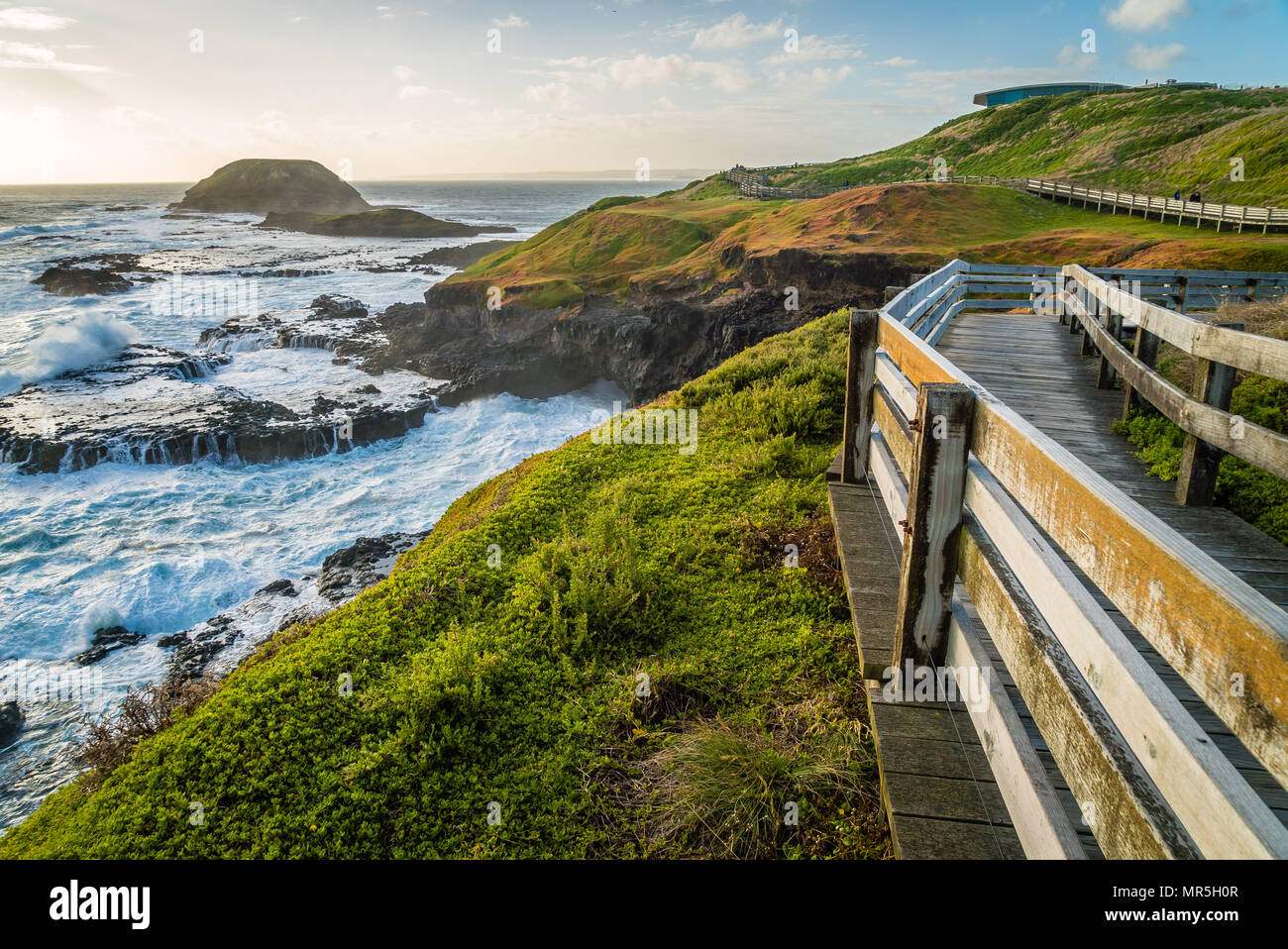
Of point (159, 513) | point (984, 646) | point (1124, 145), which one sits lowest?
point (159, 513)

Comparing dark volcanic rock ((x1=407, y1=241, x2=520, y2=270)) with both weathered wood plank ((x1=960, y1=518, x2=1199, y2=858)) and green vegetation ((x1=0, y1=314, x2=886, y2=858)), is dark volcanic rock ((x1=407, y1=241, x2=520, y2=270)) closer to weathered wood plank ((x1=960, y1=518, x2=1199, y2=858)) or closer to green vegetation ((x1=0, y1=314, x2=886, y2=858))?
green vegetation ((x1=0, y1=314, x2=886, y2=858))

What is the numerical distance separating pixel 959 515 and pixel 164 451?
3345 cm

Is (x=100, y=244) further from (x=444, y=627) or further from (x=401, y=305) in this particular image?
(x=444, y=627)

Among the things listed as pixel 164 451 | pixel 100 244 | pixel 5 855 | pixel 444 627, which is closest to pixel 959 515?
pixel 444 627

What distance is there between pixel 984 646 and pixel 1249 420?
4.73 meters

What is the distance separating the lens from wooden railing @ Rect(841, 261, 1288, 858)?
1.44m

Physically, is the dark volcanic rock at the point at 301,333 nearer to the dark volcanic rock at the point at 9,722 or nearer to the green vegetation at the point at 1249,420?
the dark volcanic rock at the point at 9,722

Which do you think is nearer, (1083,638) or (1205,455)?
(1083,638)

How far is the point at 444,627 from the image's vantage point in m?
6.43

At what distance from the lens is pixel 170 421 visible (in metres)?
31.6

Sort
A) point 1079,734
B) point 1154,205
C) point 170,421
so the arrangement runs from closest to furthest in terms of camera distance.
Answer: point 1079,734 < point 170,421 < point 1154,205

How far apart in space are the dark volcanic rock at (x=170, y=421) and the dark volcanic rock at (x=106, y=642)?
13250 mm

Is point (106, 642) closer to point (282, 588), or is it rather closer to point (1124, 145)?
point (282, 588)

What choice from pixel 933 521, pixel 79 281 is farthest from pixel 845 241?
pixel 79 281
